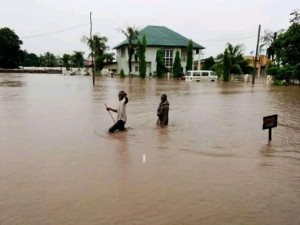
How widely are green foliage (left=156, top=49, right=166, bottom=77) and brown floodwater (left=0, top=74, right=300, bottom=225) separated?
152 feet

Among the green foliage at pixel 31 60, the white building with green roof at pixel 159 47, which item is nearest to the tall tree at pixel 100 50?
the white building with green roof at pixel 159 47

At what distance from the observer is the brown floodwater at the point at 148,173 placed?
5.63m

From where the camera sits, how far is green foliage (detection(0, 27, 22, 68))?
84.4 m

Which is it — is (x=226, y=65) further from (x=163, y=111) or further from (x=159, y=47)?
(x=163, y=111)

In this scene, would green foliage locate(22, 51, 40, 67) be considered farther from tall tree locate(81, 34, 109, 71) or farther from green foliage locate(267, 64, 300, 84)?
green foliage locate(267, 64, 300, 84)

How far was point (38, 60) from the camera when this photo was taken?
420ft

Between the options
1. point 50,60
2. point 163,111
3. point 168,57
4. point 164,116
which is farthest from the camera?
point 50,60

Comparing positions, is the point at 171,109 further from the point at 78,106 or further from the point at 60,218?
the point at 60,218

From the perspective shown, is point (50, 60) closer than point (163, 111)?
No

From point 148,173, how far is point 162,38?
5961cm

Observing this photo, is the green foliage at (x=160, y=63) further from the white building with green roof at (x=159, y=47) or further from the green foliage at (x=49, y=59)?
the green foliage at (x=49, y=59)

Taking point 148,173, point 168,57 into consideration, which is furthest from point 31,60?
point 148,173

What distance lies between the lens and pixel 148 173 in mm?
7633

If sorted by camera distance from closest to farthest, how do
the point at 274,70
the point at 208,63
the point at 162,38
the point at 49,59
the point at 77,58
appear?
the point at 274,70
the point at 162,38
the point at 208,63
the point at 77,58
the point at 49,59
